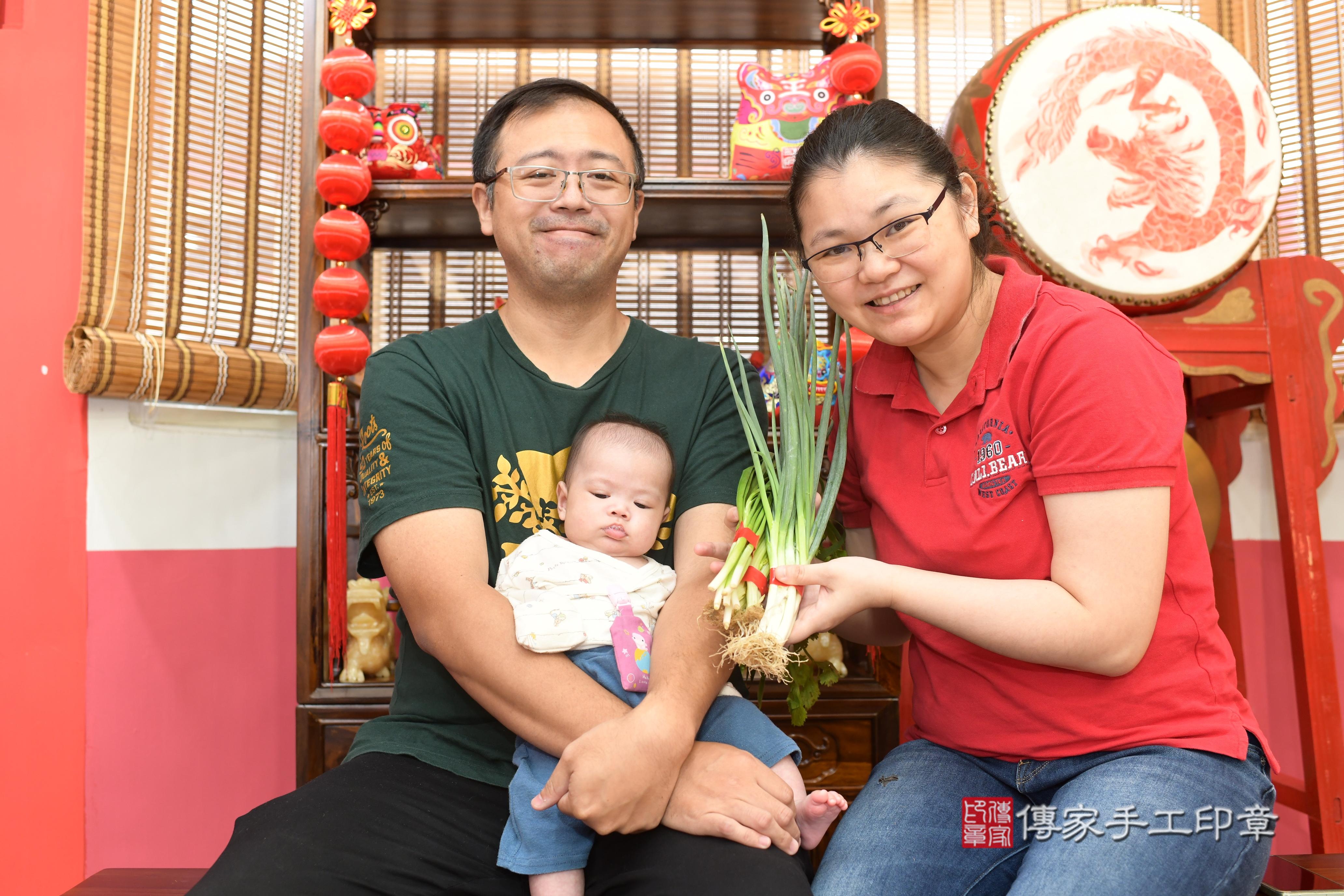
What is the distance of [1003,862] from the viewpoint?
116cm

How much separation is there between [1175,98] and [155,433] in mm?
2374

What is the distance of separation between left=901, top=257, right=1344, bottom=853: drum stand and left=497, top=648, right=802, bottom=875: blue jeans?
78cm

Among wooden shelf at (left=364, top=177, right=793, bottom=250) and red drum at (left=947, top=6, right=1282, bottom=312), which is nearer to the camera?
red drum at (left=947, top=6, right=1282, bottom=312)

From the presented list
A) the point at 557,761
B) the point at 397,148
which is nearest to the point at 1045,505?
the point at 557,761

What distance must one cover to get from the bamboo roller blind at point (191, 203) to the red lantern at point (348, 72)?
368mm

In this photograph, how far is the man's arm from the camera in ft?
3.88

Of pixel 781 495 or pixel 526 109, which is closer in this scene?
pixel 781 495

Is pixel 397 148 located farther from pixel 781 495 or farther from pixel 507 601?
pixel 781 495

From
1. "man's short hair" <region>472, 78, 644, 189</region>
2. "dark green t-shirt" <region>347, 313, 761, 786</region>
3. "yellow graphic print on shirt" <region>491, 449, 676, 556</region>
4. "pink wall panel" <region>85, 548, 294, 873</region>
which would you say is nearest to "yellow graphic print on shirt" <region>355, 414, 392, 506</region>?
"dark green t-shirt" <region>347, 313, 761, 786</region>

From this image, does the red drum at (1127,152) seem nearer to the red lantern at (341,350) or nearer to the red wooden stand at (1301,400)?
the red wooden stand at (1301,400)

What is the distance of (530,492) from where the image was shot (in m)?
1.42

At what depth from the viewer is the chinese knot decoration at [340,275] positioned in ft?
5.91

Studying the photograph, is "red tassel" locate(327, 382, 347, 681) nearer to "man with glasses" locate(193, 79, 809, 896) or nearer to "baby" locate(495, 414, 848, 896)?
"man with glasses" locate(193, 79, 809, 896)

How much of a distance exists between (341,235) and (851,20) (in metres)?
1.20
